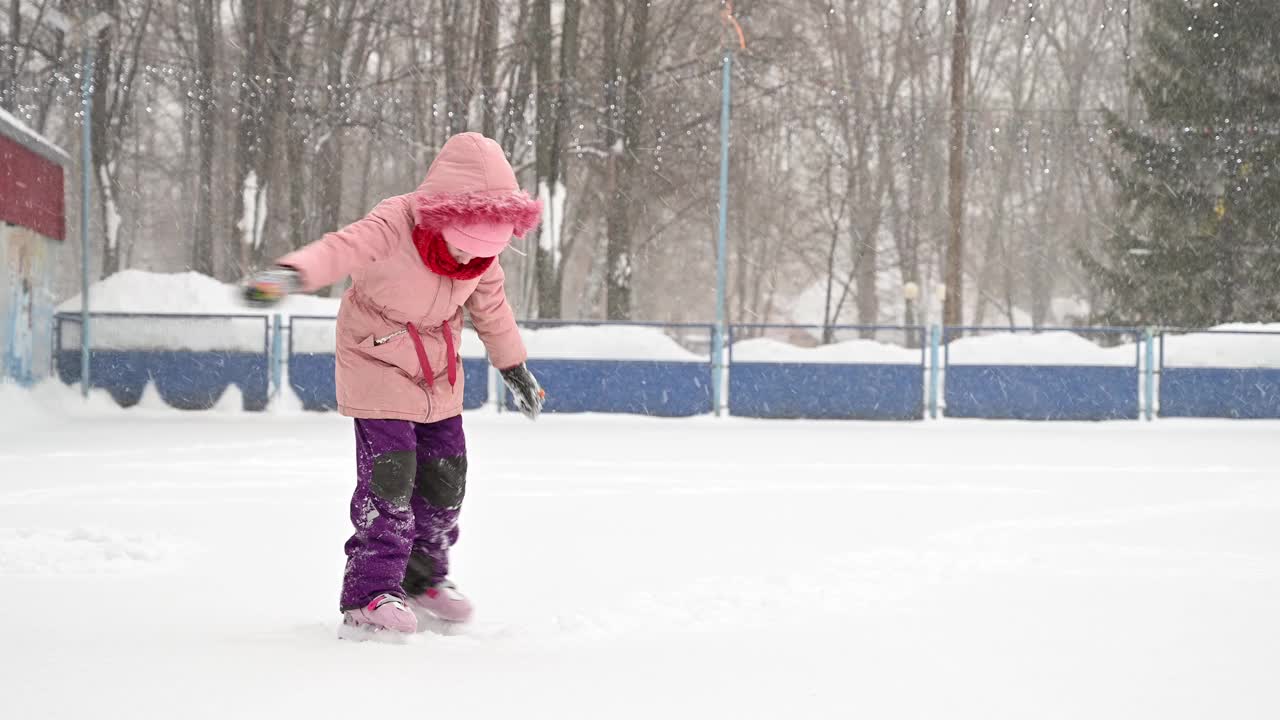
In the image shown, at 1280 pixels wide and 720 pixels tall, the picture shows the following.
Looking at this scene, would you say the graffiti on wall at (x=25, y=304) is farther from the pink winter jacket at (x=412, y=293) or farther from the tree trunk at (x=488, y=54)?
the pink winter jacket at (x=412, y=293)

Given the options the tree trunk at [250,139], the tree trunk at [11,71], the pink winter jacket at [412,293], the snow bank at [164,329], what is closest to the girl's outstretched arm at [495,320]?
the pink winter jacket at [412,293]

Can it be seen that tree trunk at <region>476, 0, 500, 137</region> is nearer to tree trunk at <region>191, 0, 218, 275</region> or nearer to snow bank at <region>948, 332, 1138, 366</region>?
tree trunk at <region>191, 0, 218, 275</region>

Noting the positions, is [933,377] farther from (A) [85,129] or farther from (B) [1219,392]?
(A) [85,129]

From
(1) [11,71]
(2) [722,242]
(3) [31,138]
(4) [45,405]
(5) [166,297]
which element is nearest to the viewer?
(3) [31,138]

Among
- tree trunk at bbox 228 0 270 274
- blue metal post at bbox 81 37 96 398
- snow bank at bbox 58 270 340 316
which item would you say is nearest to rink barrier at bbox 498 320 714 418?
snow bank at bbox 58 270 340 316

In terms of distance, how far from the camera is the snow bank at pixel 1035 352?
1653cm

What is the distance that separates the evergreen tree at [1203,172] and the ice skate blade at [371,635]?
893 inches

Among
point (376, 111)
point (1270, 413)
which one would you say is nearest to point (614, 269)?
point (376, 111)

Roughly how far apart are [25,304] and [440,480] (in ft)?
41.2

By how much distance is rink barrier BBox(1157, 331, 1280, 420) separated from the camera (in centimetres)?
1653

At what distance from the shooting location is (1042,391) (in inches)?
648

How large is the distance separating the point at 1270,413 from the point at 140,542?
1480 centimetres

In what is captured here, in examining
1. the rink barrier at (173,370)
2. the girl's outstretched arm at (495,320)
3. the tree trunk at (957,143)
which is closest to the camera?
the girl's outstretched arm at (495,320)

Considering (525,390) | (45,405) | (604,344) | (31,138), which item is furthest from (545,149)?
(525,390)
